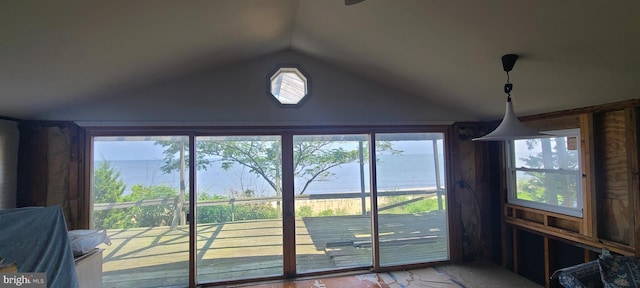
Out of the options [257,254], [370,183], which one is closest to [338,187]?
[370,183]

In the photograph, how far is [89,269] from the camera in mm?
2750

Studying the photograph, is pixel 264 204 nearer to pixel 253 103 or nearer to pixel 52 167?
pixel 253 103

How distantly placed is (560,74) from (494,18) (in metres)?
1.01

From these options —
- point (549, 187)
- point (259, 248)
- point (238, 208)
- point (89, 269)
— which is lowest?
point (259, 248)

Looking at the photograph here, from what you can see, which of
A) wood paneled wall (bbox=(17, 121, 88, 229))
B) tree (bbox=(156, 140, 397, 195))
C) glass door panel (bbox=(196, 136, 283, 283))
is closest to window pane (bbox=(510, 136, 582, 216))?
tree (bbox=(156, 140, 397, 195))

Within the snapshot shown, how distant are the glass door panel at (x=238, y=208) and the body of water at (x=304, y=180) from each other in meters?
0.01

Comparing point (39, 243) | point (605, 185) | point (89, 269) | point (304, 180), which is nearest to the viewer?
point (39, 243)

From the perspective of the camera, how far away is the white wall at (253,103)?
11.1 ft

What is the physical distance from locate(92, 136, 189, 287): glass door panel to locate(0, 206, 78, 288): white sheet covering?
1.21 meters

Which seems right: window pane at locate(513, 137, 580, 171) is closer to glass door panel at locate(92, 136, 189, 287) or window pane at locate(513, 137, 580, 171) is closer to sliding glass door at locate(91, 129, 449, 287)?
sliding glass door at locate(91, 129, 449, 287)

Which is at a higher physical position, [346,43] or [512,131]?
[346,43]

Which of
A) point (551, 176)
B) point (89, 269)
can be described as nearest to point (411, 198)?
point (551, 176)

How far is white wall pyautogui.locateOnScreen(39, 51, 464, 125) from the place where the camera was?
133 inches

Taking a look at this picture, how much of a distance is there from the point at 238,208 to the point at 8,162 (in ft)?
7.50
